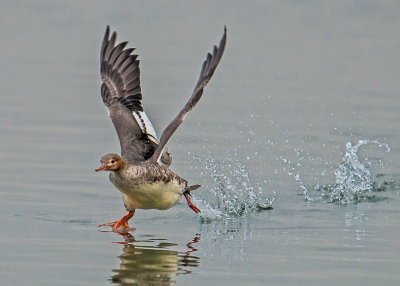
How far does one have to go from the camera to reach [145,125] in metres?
10.9

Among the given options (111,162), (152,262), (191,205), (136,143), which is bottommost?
(152,262)

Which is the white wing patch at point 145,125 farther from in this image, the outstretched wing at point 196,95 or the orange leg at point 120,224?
the orange leg at point 120,224

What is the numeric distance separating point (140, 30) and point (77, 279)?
10032 mm

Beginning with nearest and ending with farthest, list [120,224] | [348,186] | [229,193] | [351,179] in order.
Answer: [120,224]
[229,193]
[348,186]
[351,179]

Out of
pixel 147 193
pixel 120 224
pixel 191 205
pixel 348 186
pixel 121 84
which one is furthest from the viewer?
pixel 121 84

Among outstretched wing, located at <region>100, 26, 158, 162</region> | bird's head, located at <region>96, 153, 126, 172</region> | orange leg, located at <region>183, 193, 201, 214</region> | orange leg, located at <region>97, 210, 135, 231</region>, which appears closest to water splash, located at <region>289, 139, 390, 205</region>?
orange leg, located at <region>183, 193, 201, 214</region>

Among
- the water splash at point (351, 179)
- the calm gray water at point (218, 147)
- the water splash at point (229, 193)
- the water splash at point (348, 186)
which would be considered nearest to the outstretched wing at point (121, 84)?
the calm gray water at point (218, 147)

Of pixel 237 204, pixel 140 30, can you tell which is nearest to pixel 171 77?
pixel 140 30

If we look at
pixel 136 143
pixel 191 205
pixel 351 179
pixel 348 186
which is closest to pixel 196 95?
pixel 136 143

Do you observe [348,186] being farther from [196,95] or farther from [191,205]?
[196,95]

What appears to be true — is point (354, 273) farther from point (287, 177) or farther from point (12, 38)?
point (12, 38)

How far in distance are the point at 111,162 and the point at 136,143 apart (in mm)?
1392

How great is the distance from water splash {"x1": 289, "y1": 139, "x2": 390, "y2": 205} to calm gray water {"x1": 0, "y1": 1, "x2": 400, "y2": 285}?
0.02 m

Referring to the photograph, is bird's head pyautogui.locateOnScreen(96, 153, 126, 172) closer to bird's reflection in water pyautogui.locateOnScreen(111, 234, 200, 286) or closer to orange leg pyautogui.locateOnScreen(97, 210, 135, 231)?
orange leg pyautogui.locateOnScreen(97, 210, 135, 231)
